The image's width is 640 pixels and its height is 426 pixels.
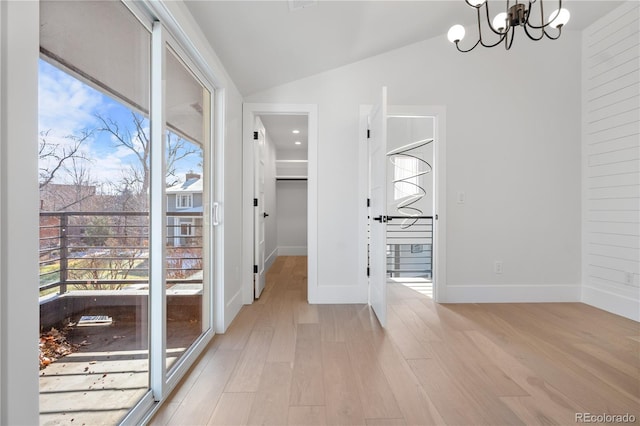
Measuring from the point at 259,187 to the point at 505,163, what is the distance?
2.84 meters

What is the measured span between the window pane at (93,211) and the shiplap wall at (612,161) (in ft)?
13.5

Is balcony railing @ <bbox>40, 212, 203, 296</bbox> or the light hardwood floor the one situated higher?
balcony railing @ <bbox>40, 212, 203, 296</bbox>

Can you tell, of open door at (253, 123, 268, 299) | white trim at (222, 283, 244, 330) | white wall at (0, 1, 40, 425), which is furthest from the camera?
open door at (253, 123, 268, 299)

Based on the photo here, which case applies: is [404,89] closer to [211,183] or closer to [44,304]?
[211,183]

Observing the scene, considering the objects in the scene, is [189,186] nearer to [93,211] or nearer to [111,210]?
[111,210]

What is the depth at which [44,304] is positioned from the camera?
3.24ft

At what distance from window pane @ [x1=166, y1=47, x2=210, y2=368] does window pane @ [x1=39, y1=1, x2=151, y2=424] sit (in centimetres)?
26

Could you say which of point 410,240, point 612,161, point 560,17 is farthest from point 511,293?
point 560,17

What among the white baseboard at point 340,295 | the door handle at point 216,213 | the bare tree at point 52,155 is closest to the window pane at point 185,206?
the door handle at point 216,213

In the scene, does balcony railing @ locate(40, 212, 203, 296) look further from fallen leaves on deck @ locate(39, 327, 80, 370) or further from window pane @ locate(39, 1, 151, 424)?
fallen leaves on deck @ locate(39, 327, 80, 370)

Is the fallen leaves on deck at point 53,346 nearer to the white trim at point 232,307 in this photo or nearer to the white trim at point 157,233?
the white trim at point 157,233

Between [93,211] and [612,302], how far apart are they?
4.39m

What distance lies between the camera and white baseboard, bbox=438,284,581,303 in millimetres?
3416

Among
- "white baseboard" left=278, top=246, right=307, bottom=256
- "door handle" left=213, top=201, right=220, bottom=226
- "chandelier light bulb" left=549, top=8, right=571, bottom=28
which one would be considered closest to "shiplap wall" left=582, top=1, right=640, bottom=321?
"chandelier light bulb" left=549, top=8, right=571, bottom=28
